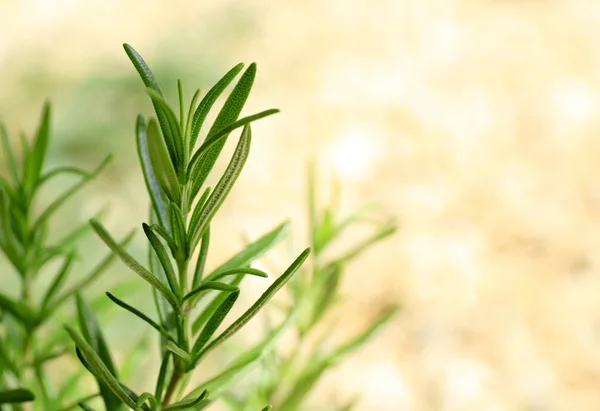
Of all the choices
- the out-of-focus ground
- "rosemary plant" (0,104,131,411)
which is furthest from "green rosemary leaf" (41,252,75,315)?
the out-of-focus ground

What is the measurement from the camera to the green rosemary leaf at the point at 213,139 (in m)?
0.16

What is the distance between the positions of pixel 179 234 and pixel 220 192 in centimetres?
1

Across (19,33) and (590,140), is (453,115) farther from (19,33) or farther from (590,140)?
(19,33)

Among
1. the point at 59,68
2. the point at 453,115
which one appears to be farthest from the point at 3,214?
the point at 59,68

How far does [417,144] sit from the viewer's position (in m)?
1.24

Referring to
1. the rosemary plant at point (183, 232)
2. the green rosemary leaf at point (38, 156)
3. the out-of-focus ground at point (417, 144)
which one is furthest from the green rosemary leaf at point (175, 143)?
the out-of-focus ground at point (417, 144)

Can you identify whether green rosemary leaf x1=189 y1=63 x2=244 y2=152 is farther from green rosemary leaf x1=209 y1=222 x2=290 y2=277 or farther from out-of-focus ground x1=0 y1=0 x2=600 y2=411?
out-of-focus ground x1=0 y1=0 x2=600 y2=411

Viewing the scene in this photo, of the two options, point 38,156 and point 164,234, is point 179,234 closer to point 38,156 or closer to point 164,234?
point 164,234

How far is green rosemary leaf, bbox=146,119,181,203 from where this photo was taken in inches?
6.3

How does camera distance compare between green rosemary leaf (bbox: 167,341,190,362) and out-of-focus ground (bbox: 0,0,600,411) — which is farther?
out-of-focus ground (bbox: 0,0,600,411)

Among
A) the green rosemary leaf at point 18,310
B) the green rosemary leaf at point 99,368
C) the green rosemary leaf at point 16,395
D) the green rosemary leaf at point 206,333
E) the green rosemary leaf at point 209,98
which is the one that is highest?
the green rosemary leaf at point 209,98

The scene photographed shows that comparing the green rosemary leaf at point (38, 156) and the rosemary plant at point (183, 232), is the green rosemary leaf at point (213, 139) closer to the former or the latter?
the rosemary plant at point (183, 232)

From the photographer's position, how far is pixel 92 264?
3.14 feet

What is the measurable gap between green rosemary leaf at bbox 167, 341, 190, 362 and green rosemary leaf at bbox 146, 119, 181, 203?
0.03 m
